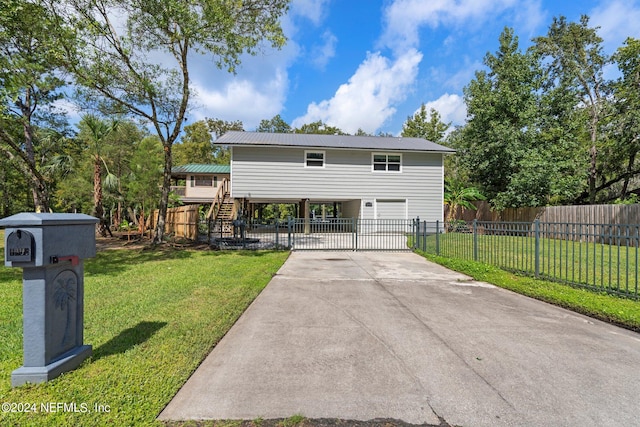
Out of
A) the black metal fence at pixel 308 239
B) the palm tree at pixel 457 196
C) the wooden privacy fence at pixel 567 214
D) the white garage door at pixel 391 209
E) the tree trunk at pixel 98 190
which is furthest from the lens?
the palm tree at pixel 457 196

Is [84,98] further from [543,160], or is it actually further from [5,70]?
[543,160]

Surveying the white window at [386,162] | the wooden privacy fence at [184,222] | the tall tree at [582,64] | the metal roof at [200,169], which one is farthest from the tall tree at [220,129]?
the tall tree at [582,64]

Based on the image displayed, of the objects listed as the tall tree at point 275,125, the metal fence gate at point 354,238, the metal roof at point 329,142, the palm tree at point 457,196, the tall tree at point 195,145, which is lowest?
the metal fence gate at point 354,238

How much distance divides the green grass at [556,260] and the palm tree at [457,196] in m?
9.23

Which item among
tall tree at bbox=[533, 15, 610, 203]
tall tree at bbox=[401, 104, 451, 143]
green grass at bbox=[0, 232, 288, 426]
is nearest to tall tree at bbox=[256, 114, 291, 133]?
tall tree at bbox=[401, 104, 451, 143]

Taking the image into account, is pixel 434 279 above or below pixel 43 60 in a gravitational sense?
below

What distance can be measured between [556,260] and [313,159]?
1276 cm

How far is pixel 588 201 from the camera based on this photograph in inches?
964

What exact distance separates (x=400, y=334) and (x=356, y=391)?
1550 mm

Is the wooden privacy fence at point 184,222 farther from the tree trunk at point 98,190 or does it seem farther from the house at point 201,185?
the house at point 201,185

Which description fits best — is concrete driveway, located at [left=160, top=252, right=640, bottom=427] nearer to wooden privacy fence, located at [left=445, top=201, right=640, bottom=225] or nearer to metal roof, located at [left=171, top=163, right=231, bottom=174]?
wooden privacy fence, located at [left=445, top=201, right=640, bottom=225]

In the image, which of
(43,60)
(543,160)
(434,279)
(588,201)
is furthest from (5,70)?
(588,201)

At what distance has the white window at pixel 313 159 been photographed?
1891cm

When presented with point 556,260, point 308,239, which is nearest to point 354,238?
point 308,239
